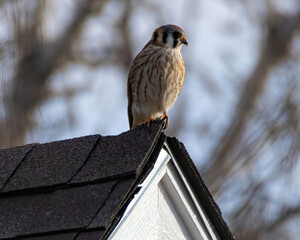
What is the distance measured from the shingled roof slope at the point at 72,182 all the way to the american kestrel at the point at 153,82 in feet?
5.58

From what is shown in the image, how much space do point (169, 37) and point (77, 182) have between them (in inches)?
94.9

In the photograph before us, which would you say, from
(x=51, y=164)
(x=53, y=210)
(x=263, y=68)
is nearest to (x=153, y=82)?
(x=51, y=164)

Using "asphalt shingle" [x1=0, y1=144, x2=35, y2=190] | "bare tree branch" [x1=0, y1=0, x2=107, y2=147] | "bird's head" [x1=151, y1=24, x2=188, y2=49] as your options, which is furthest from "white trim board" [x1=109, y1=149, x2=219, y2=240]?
"bare tree branch" [x1=0, y1=0, x2=107, y2=147]

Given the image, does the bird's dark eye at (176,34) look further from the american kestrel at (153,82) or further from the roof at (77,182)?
the roof at (77,182)

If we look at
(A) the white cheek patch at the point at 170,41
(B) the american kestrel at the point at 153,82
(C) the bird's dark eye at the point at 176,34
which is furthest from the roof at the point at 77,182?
(C) the bird's dark eye at the point at 176,34

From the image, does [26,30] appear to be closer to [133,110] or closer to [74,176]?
[133,110]

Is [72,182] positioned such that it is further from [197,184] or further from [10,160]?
[197,184]

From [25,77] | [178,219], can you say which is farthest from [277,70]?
[178,219]

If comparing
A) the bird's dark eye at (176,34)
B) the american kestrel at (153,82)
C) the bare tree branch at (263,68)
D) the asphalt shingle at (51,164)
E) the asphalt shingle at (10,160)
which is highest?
the bare tree branch at (263,68)

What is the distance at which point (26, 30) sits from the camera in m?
8.23

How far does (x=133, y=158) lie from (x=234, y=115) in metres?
6.87

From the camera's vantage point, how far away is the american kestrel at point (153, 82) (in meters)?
4.45

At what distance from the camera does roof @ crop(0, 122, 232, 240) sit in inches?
91.0

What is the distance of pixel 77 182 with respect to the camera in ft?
8.17
